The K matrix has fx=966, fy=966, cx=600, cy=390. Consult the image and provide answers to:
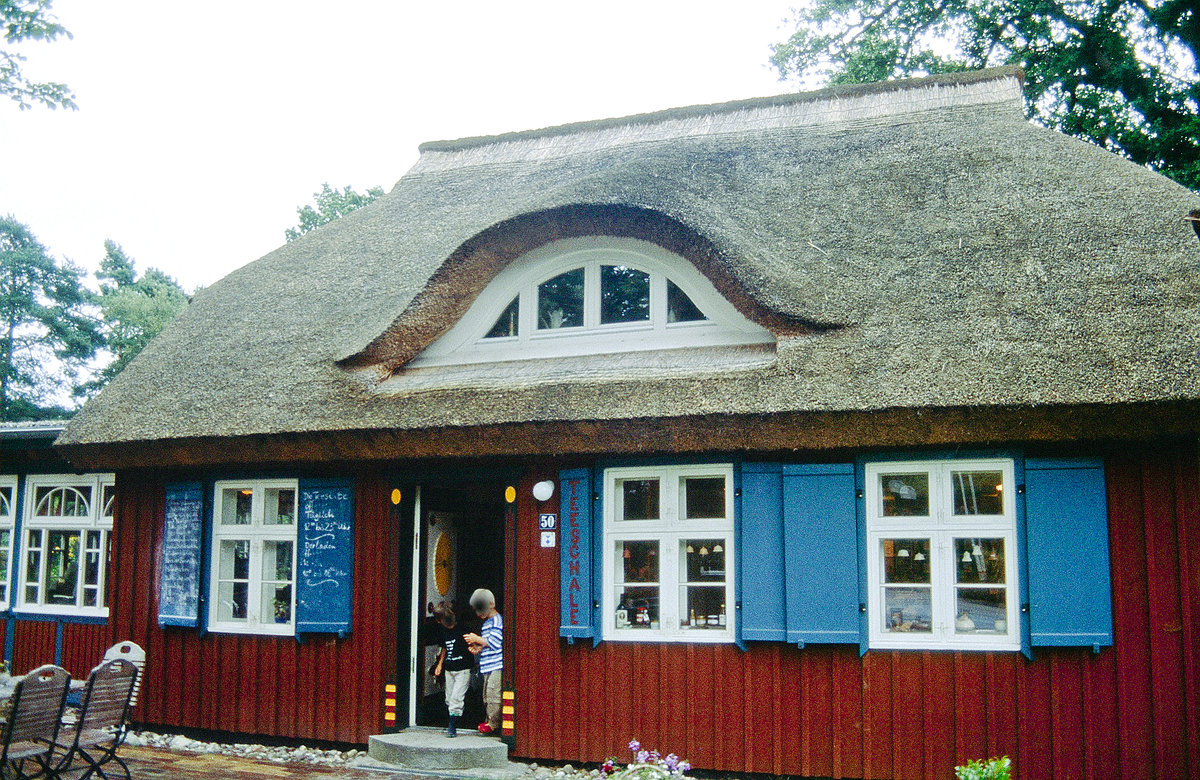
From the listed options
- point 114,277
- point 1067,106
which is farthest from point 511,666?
point 114,277

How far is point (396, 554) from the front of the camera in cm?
836

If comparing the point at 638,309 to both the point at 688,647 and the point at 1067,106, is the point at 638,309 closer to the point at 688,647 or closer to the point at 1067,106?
the point at 688,647

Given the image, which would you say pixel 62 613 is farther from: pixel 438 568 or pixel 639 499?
pixel 639 499

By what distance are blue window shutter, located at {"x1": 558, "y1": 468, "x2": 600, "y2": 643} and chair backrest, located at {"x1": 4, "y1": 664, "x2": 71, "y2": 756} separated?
135 inches

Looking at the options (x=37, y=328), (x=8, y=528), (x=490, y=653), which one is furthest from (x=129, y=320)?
(x=490, y=653)

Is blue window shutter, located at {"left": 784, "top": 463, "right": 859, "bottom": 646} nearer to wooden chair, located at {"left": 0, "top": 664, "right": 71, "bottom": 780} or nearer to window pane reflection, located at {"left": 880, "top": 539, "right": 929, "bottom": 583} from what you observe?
window pane reflection, located at {"left": 880, "top": 539, "right": 929, "bottom": 583}

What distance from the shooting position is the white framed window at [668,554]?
736cm

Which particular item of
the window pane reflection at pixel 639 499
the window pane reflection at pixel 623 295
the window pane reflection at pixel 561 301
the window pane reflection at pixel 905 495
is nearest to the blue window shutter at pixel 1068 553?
the window pane reflection at pixel 905 495

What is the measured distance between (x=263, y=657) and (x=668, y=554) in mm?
3959

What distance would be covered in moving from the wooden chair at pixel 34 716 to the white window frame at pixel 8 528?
6.09 metres

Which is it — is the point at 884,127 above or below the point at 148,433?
above

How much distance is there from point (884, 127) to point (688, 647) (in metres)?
6.18

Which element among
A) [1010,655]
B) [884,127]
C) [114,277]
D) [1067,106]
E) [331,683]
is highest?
[114,277]

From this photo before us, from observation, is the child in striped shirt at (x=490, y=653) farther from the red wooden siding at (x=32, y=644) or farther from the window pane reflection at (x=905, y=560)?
the red wooden siding at (x=32, y=644)
